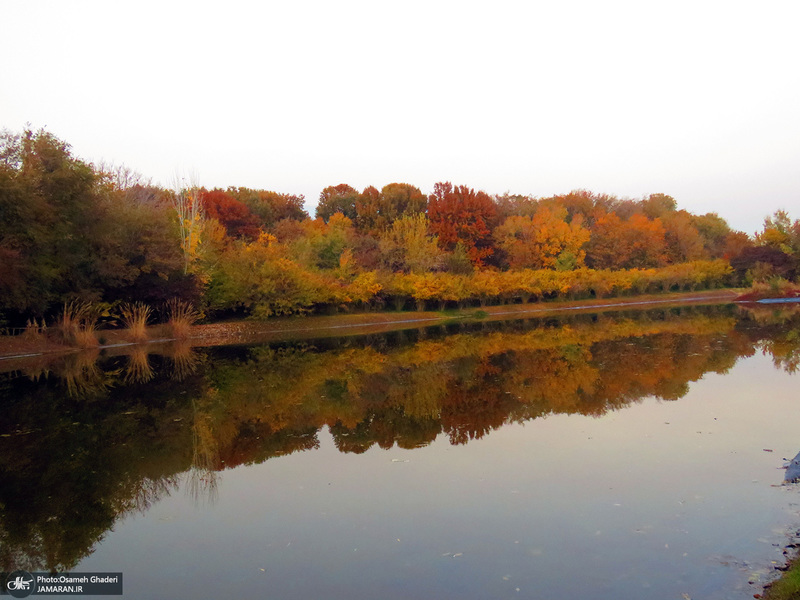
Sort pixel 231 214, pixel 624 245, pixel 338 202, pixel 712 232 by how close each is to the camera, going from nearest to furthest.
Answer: pixel 231 214
pixel 624 245
pixel 338 202
pixel 712 232

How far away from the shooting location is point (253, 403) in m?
15.2

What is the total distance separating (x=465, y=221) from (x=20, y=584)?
176 feet

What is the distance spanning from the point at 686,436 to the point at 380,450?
5.31 meters

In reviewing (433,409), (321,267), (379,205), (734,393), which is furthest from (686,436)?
(379,205)

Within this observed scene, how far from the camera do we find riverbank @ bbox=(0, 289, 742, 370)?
26573mm

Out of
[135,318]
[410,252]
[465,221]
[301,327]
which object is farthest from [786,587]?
[465,221]

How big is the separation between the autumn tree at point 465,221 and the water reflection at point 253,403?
30602mm

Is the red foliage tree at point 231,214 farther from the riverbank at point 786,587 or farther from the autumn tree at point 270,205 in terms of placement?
the riverbank at point 786,587

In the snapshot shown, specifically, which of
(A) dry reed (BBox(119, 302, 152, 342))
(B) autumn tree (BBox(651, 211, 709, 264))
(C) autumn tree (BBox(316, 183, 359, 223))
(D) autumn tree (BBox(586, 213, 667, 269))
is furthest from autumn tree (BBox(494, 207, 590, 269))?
(A) dry reed (BBox(119, 302, 152, 342))

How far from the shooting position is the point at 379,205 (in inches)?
2557

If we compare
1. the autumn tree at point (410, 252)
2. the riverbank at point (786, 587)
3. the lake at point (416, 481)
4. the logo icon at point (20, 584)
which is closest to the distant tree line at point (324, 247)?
the autumn tree at point (410, 252)

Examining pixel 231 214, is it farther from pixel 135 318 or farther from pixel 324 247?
pixel 135 318

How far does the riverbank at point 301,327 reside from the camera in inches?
1046

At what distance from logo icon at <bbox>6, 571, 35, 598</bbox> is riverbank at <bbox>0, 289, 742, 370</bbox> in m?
21.5
